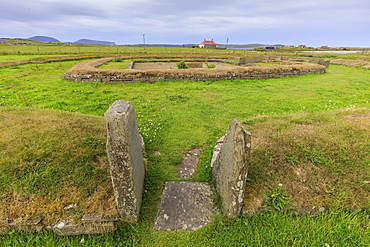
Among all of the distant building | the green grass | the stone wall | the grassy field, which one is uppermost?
the distant building

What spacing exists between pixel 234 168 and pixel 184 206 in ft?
4.83

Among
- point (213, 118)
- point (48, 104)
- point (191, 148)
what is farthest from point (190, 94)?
point (48, 104)

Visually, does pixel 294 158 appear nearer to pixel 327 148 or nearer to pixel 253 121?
pixel 327 148

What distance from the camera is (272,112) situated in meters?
9.30

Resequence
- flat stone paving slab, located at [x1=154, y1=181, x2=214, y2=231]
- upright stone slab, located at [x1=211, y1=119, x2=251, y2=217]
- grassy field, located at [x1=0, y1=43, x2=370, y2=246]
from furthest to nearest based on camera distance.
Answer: flat stone paving slab, located at [x1=154, y1=181, x2=214, y2=231] → grassy field, located at [x1=0, y1=43, x2=370, y2=246] → upright stone slab, located at [x1=211, y1=119, x2=251, y2=217]

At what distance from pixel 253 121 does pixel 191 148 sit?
2.92m

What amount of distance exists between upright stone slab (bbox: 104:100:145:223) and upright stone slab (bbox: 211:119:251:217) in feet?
5.99

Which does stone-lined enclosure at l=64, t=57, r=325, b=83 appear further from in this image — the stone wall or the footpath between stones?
the footpath between stones

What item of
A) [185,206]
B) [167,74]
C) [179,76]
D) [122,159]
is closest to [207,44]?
[179,76]

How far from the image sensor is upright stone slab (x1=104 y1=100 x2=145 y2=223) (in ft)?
9.84

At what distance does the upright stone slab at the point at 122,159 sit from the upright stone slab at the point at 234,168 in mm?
1826

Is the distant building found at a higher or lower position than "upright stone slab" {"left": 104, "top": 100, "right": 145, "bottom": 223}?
higher

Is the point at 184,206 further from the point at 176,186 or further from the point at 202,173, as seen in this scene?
the point at 202,173

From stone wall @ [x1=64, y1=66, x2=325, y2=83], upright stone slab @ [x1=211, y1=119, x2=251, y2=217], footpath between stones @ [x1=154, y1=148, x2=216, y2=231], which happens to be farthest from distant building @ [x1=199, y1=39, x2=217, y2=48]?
upright stone slab @ [x1=211, y1=119, x2=251, y2=217]
